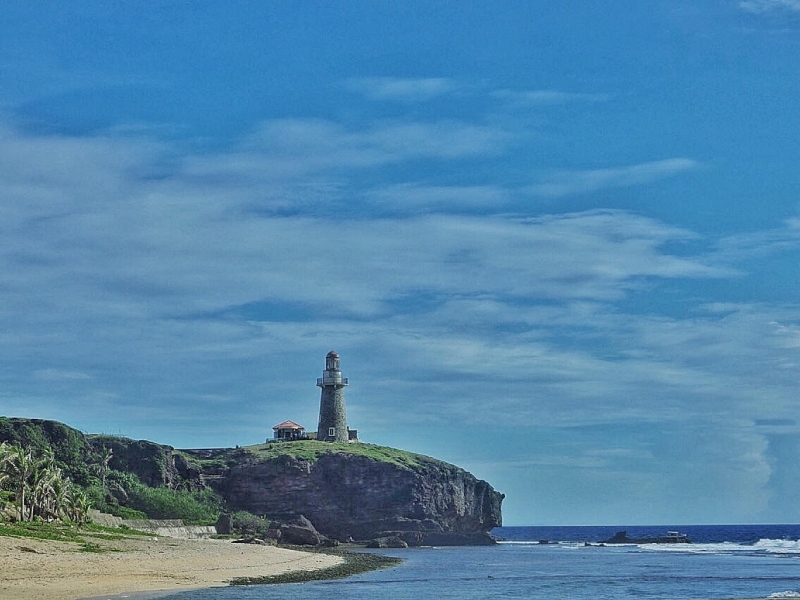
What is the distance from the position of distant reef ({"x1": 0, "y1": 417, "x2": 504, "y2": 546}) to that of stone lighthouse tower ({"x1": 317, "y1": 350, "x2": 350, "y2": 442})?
4488 millimetres

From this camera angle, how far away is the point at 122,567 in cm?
5281

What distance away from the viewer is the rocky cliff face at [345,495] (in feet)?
445

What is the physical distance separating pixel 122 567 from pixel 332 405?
99167mm

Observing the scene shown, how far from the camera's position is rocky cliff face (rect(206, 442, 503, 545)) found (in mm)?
135750

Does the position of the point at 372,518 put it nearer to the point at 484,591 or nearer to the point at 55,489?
the point at 55,489

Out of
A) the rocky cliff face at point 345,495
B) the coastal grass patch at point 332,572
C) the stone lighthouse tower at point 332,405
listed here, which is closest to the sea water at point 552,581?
the coastal grass patch at point 332,572

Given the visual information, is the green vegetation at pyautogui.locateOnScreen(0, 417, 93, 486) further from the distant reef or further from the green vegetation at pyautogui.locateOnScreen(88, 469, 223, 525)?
the distant reef

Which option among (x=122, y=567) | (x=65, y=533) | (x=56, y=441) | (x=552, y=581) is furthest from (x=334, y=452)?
(x=122, y=567)

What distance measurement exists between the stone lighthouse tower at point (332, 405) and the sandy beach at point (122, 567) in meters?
74.4

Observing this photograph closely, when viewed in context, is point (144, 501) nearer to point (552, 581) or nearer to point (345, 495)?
point (345, 495)

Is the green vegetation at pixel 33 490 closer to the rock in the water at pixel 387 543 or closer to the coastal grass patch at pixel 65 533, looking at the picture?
the coastal grass patch at pixel 65 533

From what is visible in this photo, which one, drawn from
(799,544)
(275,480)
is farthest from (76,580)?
(799,544)

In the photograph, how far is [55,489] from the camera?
3012 inches

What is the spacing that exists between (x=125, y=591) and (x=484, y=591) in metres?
20.2
